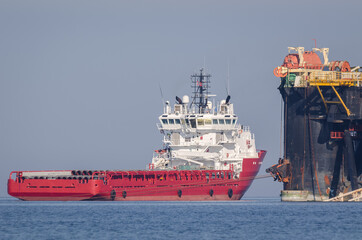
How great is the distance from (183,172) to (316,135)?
14604mm

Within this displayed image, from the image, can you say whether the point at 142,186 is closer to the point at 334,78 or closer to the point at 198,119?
the point at 198,119

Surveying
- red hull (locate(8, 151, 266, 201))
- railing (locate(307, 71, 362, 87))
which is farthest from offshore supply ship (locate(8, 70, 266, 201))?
railing (locate(307, 71, 362, 87))

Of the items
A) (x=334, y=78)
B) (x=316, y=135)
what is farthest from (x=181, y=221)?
(x=334, y=78)

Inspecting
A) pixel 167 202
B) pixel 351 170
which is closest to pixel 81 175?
pixel 167 202

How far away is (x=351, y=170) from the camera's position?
3369 inches

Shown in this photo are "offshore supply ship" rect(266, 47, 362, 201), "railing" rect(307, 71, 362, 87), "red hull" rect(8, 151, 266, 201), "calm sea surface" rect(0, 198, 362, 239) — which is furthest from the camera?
"red hull" rect(8, 151, 266, 201)

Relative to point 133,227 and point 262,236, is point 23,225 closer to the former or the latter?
point 133,227

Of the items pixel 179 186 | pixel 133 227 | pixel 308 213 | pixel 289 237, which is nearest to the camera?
pixel 289 237

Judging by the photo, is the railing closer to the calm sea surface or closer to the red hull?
the calm sea surface

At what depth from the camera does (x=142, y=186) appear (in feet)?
307

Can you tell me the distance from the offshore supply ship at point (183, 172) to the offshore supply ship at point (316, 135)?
9338mm

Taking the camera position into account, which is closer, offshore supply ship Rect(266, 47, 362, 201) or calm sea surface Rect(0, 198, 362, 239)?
calm sea surface Rect(0, 198, 362, 239)

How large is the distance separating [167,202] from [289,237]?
34.7 m

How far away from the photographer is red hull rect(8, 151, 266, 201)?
8900 centimetres
